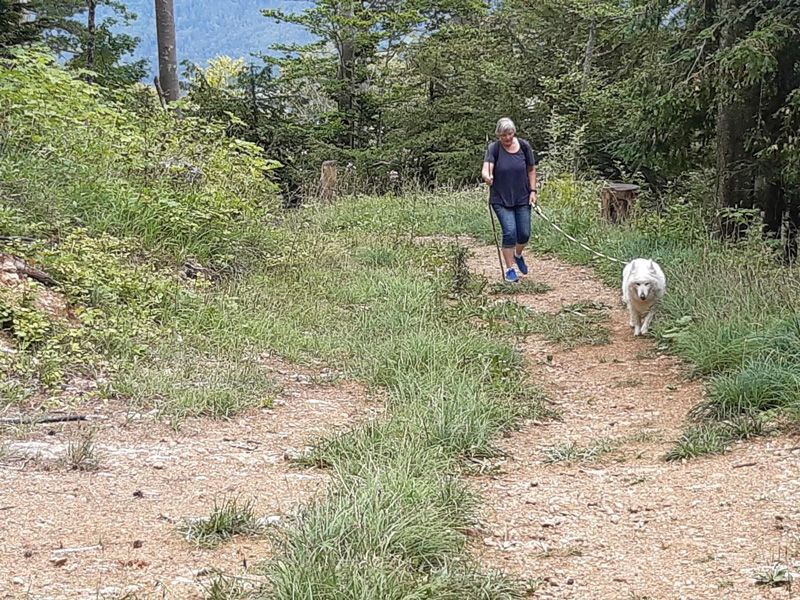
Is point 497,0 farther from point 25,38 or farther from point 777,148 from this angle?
point 777,148

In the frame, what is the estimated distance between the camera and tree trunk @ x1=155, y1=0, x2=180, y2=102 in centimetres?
1318

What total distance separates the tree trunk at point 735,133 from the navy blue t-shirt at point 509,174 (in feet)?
6.92

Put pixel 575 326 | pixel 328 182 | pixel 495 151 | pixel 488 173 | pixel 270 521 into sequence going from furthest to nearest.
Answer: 1. pixel 328 182
2. pixel 495 151
3. pixel 488 173
4. pixel 575 326
5. pixel 270 521

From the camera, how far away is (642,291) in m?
6.22

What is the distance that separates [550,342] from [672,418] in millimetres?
1968

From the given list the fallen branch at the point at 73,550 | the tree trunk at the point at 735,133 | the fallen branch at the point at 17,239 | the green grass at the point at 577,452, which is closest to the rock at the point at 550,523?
the green grass at the point at 577,452

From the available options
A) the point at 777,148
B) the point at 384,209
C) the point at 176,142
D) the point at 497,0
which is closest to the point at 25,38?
the point at 176,142

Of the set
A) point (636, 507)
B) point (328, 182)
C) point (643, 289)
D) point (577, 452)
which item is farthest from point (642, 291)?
point (328, 182)

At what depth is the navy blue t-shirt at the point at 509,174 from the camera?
823cm

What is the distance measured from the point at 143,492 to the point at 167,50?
37.7 ft

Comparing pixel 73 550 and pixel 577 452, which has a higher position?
pixel 73 550

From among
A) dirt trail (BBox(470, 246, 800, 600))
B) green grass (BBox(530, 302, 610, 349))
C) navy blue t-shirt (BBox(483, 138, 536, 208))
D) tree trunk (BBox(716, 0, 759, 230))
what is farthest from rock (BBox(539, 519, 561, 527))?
tree trunk (BBox(716, 0, 759, 230))

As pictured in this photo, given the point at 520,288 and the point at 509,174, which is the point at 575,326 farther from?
the point at 509,174

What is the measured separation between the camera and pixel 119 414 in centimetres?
442
